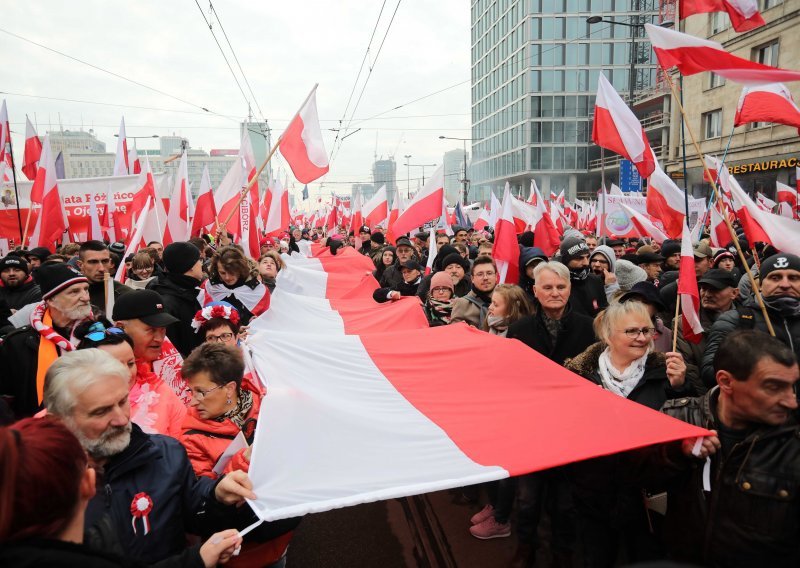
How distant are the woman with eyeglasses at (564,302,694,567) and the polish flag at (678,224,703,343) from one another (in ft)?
2.94

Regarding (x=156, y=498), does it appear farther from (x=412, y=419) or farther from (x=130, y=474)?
(x=412, y=419)

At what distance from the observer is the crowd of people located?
64.0 inches

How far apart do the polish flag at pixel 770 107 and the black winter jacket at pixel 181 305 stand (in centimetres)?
614

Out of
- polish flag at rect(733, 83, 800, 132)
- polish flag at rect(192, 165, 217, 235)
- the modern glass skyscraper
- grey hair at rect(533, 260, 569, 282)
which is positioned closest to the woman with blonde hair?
grey hair at rect(533, 260, 569, 282)

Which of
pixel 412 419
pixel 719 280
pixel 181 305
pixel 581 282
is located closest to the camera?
pixel 412 419

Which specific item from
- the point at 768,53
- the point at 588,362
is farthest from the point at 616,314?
the point at 768,53

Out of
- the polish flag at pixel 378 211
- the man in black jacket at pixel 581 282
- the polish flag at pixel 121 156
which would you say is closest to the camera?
the man in black jacket at pixel 581 282

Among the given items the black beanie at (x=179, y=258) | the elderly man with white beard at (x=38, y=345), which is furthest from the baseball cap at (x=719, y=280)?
the elderly man with white beard at (x=38, y=345)

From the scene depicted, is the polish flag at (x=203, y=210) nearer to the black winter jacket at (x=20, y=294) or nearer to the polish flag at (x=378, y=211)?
the black winter jacket at (x=20, y=294)

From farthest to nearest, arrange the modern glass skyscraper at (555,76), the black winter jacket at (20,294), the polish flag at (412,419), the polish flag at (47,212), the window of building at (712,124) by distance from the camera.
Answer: the modern glass skyscraper at (555,76), the window of building at (712,124), the polish flag at (47,212), the black winter jacket at (20,294), the polish flag at (412,419)

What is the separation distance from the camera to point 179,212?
9.19m

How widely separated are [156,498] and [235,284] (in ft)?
11.2

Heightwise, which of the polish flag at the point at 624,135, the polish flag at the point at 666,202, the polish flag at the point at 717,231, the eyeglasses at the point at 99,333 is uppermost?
the polish flag at the point at 624,135

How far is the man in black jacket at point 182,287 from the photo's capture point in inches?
183
